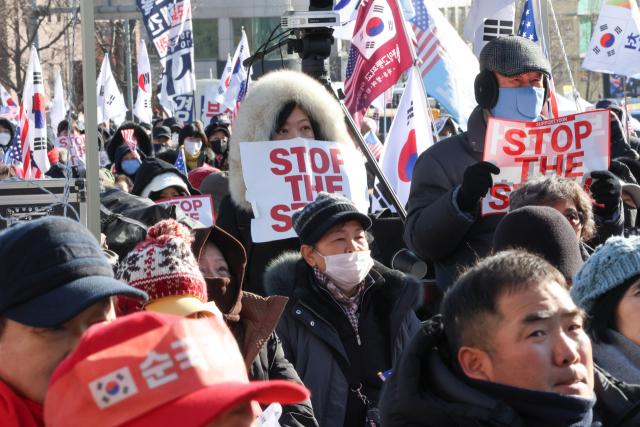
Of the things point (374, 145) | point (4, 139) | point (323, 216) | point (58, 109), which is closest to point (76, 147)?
point (4, 139)

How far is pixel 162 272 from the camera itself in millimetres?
2326

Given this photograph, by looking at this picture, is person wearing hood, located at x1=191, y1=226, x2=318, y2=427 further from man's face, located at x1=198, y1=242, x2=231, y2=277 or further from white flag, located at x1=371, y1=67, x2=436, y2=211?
white flag, located at x1=371, y1=67, x2=436, y2=211

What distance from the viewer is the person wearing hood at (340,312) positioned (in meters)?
3.12

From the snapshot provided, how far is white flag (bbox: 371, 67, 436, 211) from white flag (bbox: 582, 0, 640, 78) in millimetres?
3299

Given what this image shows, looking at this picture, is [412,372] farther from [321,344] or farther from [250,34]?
[250,34]

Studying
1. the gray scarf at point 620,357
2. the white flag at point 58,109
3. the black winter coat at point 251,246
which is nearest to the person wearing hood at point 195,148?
the white flag at point 58,109

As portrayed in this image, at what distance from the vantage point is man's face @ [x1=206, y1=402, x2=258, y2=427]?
122 centimetres

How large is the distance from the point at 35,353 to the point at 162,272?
67 centimetres

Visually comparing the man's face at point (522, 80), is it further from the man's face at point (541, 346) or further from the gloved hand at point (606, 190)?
the man's face at point (541, 346)

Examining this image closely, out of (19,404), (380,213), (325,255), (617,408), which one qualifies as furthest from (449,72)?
(19,404)

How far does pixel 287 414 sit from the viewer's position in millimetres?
2764

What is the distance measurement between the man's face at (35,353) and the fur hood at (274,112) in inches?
102

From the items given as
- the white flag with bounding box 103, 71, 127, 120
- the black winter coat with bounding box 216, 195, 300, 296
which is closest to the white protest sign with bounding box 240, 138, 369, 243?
the black winter coat with bounding box 216, 195, 300, 296

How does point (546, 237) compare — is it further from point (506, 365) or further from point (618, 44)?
point (618, 44)
